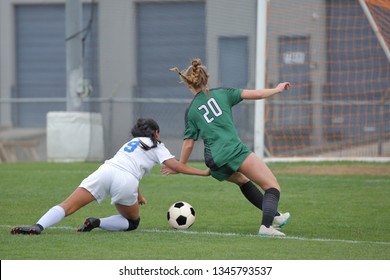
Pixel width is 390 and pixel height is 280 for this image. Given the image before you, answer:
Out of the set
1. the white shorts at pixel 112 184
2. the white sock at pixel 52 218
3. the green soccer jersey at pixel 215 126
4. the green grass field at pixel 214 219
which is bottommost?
the green grass field at pixel 214 219

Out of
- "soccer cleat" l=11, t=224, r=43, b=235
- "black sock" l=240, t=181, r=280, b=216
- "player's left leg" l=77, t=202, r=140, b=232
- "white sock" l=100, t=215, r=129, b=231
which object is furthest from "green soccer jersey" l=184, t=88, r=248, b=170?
"soccer cleat" l=11, t=224, r=43, b=235

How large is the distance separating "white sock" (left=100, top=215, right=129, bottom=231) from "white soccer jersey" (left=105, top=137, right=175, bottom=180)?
1.66 feet

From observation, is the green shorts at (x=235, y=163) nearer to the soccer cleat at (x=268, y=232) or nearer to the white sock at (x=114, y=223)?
the soccer cleat at (x=268, y=232)

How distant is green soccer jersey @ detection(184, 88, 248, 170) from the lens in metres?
9.46

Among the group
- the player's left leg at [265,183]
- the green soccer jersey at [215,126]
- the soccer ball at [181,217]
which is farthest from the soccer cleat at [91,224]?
the player's left leg at [265,183]

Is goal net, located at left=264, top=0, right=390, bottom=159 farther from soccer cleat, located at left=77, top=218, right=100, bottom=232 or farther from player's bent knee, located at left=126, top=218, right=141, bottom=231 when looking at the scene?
soccer cleat, located at left=77, top=218, right=100, bottom=232

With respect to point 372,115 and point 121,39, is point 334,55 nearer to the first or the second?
point 372,115

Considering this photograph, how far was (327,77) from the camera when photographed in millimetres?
20922

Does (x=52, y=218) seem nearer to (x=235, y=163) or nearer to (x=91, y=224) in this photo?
(x=91, y=224)

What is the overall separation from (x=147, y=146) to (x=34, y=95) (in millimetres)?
17131

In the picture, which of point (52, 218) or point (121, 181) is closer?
point (52, 218)

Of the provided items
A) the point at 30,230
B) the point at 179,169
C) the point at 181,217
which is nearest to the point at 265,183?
the point at 179,169

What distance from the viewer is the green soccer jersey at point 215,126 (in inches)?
372

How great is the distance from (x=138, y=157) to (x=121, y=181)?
1.05ft
